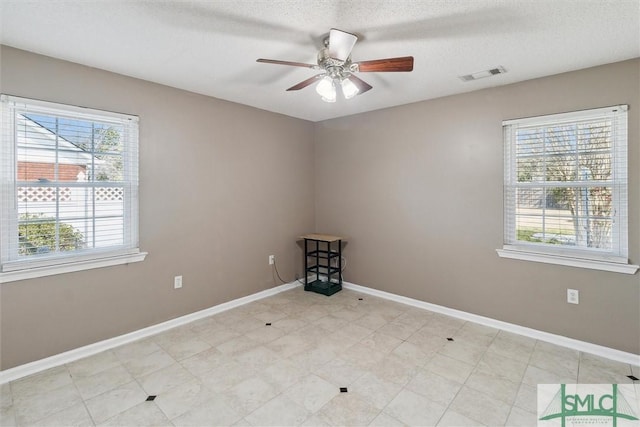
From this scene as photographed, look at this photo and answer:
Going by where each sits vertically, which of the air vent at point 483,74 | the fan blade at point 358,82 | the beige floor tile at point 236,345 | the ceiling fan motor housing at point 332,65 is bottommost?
the beige floor tile at point 236,345

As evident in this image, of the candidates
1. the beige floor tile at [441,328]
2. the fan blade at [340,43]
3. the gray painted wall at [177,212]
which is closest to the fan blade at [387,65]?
the fan blade at [340,43]

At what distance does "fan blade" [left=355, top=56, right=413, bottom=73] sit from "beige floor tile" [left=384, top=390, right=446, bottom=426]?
222 cm

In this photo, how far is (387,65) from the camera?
6.77 ft

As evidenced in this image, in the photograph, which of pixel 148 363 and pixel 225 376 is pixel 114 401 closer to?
pixel 148 363

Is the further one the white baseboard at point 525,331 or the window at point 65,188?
the white baseboard at point 525,331

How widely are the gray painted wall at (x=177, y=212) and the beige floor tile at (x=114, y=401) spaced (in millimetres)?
787

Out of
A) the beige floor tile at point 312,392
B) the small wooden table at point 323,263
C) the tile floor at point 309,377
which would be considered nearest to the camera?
the tile floor at point 309,377

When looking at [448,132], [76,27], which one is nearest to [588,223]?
[448,132]

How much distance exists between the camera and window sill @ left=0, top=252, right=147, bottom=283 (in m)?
2.36

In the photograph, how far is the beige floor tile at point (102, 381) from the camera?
2.20 meters

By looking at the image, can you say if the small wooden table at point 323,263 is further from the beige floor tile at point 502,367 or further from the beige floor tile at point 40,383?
the beige floor tile at point 40,383

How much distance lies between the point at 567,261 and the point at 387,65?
2411 mm

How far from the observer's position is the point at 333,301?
399 centimetres

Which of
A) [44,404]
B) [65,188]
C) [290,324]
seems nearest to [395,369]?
[290,324]
